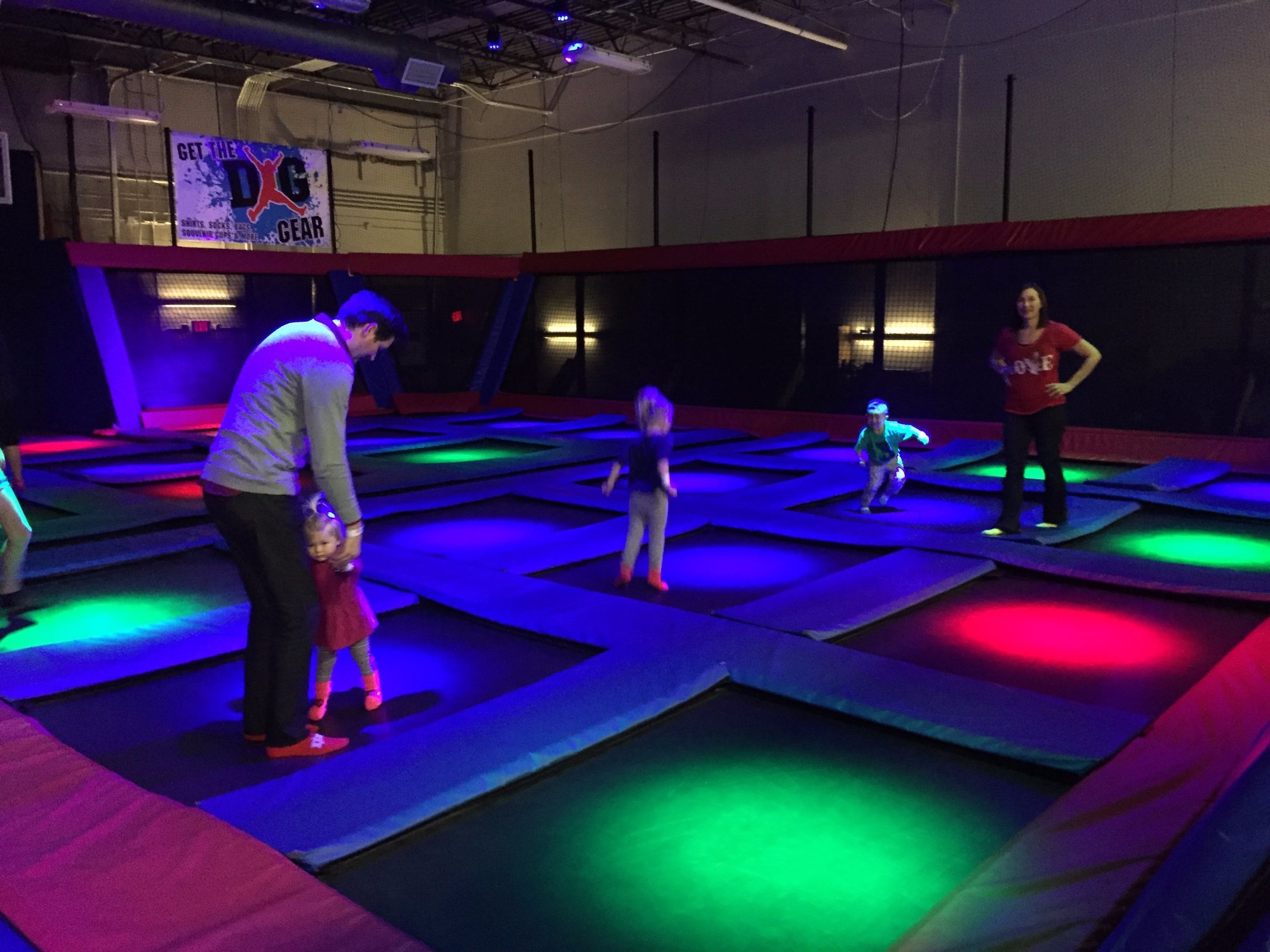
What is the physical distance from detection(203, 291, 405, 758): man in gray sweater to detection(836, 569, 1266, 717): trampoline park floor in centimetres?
196

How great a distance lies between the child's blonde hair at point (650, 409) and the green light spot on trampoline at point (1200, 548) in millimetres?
2415

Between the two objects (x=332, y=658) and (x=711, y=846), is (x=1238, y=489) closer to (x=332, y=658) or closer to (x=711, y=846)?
(x=711, y=846)

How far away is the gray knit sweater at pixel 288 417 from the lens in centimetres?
241

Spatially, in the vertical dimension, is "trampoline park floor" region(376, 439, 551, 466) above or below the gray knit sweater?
below

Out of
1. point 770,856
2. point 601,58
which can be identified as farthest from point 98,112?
point 770,856

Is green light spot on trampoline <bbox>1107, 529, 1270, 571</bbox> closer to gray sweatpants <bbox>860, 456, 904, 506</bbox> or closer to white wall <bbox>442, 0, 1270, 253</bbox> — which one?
gray sweatpants <bbox>860, 456, 904, 506</bbox>

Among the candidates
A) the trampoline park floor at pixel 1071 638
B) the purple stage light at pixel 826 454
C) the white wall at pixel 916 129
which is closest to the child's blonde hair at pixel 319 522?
the trampoline park floor at pixel 1071 638

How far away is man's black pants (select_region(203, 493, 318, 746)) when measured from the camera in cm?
248

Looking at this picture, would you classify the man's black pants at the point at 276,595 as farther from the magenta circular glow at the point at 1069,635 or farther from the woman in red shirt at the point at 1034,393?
the woman in red shirt at the point at 1034,393

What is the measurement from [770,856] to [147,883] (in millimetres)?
1284

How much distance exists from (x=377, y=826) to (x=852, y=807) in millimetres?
1119

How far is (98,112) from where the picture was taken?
12.5m

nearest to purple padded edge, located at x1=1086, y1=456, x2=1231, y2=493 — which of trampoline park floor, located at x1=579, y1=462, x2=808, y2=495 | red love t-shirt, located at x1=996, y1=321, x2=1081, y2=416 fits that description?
red love t-shirt, located at x1=996, y1=321, x2=1081, y2=416

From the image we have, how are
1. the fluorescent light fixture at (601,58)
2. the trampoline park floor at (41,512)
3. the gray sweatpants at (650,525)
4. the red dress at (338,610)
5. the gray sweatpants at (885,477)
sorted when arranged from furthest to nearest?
the fluorescent light fixture at (601,58) < the trampoline park floor at (41,512) < the gray sweatpants at (885,477) < the gray sweatpants at (650,525) < the red dress at (338,610)
